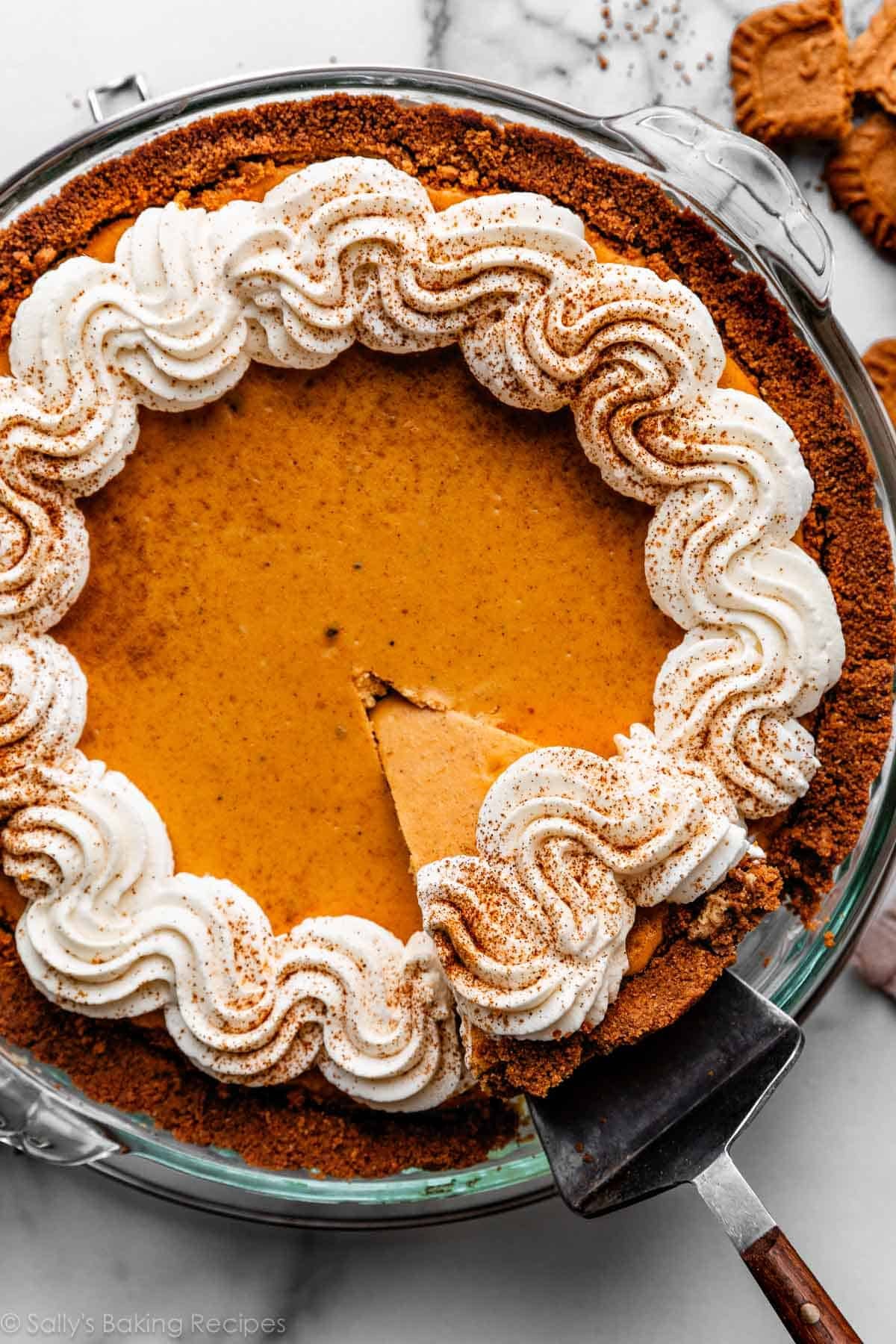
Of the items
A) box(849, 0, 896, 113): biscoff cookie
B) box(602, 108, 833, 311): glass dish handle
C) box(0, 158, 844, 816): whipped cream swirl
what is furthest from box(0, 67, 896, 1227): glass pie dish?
box(849, 0, 896, 113): biscoff cookie

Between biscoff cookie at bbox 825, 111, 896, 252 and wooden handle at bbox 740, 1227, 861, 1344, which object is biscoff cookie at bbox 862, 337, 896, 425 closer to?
biscoff cookie at bbox 825, 111, 896, 252

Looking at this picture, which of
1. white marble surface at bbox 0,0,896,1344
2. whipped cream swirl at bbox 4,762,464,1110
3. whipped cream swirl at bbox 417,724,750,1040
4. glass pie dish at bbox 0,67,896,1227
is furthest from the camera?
white marble surface at bbox 0,0,896,1344

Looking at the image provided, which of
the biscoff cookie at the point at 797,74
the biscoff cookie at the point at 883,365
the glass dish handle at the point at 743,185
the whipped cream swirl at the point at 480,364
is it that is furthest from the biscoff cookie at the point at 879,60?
the whipped cream swirl at the point at 480,364

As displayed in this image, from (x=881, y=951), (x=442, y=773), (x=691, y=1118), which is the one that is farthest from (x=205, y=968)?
(x=881, y=951)

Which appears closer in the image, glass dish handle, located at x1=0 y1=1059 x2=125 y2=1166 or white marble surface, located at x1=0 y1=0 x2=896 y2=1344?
glass dish handle, located at x1=0 y1=1059 x2=125 y2=1166

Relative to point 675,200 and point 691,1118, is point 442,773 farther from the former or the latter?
point 675,200
